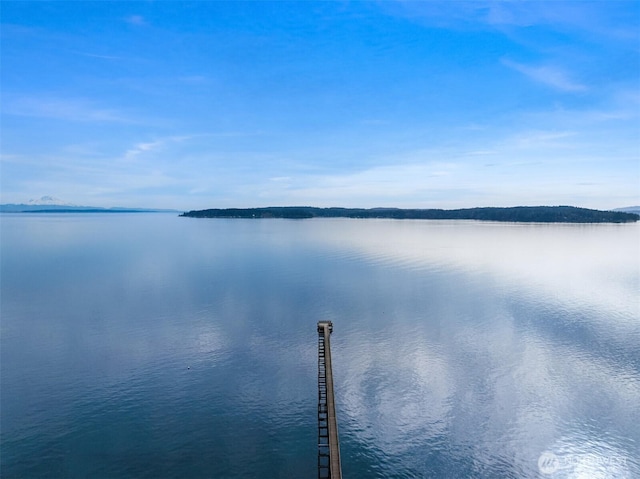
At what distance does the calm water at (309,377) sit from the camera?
1867 centimetres

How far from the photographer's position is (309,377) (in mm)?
26297

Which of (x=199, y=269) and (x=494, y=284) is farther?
(x=199, y=269)

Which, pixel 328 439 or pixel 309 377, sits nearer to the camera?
pixel 328 439

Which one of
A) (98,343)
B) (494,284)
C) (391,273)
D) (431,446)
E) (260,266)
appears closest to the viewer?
(431,446)

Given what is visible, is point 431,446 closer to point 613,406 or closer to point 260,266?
point 613,406

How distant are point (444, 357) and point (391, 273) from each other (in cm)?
3295

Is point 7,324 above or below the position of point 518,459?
above

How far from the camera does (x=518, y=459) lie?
741 inches

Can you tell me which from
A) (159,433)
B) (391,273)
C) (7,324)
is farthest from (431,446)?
(391,273)

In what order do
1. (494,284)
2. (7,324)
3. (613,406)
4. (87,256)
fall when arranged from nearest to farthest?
(613,406) < (7,324) < (494,284) < (87,256)

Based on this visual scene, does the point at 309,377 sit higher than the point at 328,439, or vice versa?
the point at 328,439

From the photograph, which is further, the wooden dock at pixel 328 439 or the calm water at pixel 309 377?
the calm water at pixel 309 377

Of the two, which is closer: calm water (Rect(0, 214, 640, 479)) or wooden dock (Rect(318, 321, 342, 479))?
wooden dock (Rect(318, 321, 342, 479))

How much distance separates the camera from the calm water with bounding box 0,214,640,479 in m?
18.7
